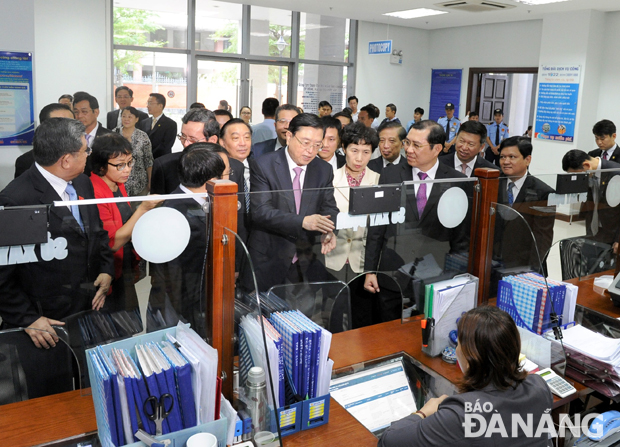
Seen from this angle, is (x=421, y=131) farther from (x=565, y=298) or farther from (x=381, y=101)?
(x=381, y=101)

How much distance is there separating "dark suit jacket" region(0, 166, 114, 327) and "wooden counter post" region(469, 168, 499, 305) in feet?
5.43

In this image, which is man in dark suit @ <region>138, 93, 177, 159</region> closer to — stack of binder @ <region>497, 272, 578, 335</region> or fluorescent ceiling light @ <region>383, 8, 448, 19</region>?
fluorescent ceiling light @ <region>383, 8, 448, 19</region>

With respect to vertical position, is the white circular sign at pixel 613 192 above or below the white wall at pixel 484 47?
below

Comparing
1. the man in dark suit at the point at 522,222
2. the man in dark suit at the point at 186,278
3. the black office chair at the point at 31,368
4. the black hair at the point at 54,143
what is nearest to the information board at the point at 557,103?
the man in dark suit at the point at 522,222

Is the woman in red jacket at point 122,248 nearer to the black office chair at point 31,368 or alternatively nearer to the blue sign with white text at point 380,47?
the black office chair at point 31,368

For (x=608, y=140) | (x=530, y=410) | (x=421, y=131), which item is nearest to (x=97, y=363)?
A: (x=530, y=410)

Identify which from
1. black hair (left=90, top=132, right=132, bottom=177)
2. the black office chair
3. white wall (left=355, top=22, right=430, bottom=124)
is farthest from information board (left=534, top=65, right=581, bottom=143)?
the black office chair

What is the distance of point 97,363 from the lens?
1470 millimetres

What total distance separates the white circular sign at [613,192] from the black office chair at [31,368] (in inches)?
120

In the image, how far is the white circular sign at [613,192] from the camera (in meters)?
3.22

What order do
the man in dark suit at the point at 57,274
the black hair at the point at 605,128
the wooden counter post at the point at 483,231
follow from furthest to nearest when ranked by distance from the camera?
the black hair at the point at 605,128, the wooden counter post at the point at 483,231, the man in dark suit at the point at 57,274

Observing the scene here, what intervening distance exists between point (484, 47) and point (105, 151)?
9286 mm

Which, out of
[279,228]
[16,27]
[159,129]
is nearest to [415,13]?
[159,129]

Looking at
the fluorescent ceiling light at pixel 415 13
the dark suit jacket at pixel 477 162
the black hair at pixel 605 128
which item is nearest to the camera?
the dark suit jacket at pixel 477 162
